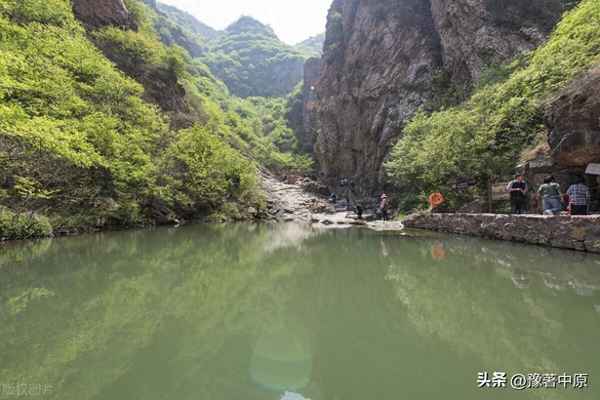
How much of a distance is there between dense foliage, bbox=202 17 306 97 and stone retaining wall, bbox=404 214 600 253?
334ft

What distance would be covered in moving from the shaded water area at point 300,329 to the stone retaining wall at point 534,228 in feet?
2.95

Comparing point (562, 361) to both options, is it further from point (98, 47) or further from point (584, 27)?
point (98, 47)

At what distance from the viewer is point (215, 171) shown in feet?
80.4

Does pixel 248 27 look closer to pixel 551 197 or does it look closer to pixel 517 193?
pixel 517 193

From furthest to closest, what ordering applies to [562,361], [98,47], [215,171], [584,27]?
[98,47] → [215,171] → [584,27] → [562,361]

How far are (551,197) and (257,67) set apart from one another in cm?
11701

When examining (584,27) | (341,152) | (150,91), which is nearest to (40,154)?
(150,91)

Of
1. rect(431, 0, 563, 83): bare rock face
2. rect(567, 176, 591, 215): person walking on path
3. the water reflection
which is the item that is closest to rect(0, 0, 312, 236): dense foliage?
the water reflection

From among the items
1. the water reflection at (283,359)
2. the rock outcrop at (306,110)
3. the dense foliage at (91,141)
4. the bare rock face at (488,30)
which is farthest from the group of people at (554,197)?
the rock outcrop at (306,110)

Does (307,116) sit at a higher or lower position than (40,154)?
higher

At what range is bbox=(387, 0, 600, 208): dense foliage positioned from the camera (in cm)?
1302

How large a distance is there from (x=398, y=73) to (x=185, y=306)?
36479mm
